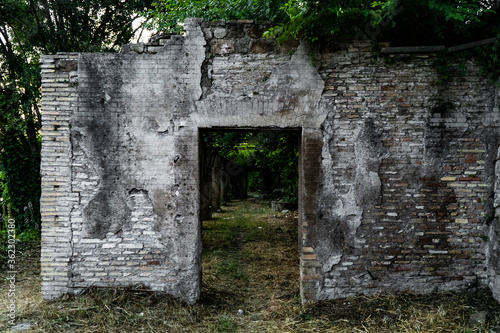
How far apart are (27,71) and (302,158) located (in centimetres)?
783

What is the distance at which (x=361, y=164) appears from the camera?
13.9 feet

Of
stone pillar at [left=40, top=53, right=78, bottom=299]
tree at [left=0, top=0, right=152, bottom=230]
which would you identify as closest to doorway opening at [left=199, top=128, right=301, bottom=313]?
→ stone pillar at [left=40, top=53, right=78, bottom=299]

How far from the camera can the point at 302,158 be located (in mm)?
4285

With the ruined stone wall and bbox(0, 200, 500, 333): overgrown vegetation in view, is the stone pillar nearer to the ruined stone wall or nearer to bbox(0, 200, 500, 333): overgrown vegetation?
bbox(0, 200, 500, 333): overgrown vegetation

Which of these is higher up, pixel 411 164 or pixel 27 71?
pixel 27 71

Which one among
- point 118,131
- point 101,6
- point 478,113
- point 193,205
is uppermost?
point 101,6

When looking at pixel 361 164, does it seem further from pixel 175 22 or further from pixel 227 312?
pixel 175 22

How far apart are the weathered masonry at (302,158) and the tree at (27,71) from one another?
4.95 meters

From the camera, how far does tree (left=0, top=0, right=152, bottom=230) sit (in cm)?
804

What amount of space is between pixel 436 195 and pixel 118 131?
14.6ft

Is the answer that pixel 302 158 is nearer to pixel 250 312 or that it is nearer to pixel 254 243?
pixel 250 312

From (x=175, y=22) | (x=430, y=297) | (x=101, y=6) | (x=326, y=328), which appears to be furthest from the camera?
(x=101, y=6)

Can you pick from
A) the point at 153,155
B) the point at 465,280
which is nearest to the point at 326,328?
the point at 465,280

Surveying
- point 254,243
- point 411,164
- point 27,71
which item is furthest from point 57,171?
point 27,71
